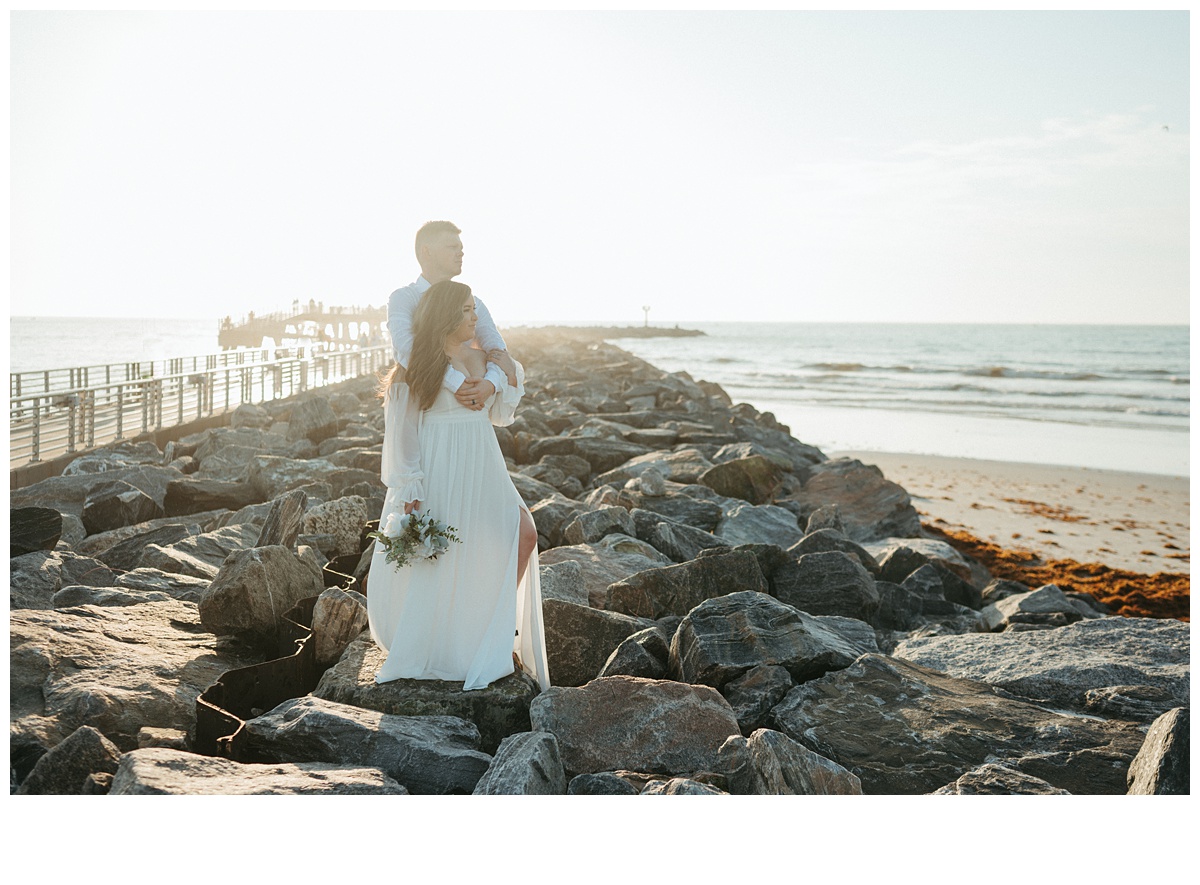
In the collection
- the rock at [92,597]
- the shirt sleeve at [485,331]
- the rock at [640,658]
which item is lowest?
the rock at [640,658]

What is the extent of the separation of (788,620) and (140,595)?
3.11 metres

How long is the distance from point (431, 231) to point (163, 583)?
8.38 ft

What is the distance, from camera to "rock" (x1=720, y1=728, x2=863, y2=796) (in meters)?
2.99

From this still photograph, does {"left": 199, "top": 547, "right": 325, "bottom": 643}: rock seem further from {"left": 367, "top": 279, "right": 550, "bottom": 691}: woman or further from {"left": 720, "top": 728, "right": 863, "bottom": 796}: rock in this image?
{"left": 720, "top": 728, "right": 863, "bottom": 796}: rock

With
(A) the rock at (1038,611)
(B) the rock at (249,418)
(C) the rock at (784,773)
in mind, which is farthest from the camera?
(B) the rock at (249,418)

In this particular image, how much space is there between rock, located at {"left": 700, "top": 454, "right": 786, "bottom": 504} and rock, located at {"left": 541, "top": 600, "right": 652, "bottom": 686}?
4.44 meters

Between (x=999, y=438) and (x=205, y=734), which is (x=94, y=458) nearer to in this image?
(x=205, y=734)

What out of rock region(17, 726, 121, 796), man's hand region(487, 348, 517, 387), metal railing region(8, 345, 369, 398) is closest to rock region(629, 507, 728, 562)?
man's hand region(487, 348, 517, 387)

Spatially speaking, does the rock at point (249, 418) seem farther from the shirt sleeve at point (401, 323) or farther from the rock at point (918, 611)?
the shirt sleeve at point (401, 323)

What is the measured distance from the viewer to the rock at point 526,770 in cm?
290

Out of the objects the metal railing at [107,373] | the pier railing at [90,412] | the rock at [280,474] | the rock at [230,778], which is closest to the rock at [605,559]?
the rock at [230,778]

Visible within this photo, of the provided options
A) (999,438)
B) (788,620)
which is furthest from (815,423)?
(788,620)

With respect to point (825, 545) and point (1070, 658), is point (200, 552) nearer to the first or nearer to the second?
point (825, 545)

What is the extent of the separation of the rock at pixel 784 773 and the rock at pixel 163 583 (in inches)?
122
